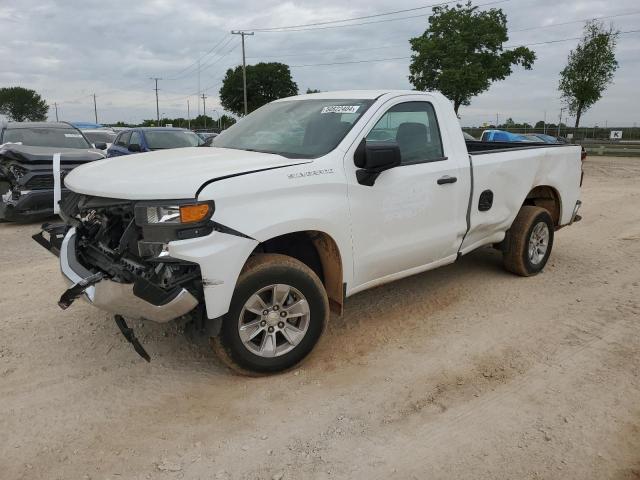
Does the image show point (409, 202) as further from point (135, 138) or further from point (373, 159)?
point (135, 138)

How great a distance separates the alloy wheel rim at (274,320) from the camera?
335cm

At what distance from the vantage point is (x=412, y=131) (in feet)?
14.3

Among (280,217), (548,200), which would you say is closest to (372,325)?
(280,217)

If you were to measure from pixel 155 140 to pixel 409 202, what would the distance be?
9009 millimetres

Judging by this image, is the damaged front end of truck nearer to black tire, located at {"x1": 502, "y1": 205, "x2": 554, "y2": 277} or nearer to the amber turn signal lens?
the amber turn signal lens

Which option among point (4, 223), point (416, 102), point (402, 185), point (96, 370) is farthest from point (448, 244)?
point (4, 223)

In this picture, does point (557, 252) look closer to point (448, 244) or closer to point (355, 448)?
point (448, 244)

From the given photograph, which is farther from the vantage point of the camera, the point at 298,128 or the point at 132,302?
the point at 298,128

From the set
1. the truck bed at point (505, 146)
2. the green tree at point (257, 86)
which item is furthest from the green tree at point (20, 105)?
the truck bed at point (505, 146)

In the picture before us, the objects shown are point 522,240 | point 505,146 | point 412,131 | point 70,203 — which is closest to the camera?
point 70,203

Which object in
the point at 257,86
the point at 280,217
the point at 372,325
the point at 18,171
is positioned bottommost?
the point at 372,325

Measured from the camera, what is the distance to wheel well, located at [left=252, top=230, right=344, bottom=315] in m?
3.72

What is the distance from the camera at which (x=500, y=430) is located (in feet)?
9.83

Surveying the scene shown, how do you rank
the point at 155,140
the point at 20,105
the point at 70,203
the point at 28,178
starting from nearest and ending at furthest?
the point at 70,203 → the point at 28,178 → the point at 155,140 → the point at 20,105
